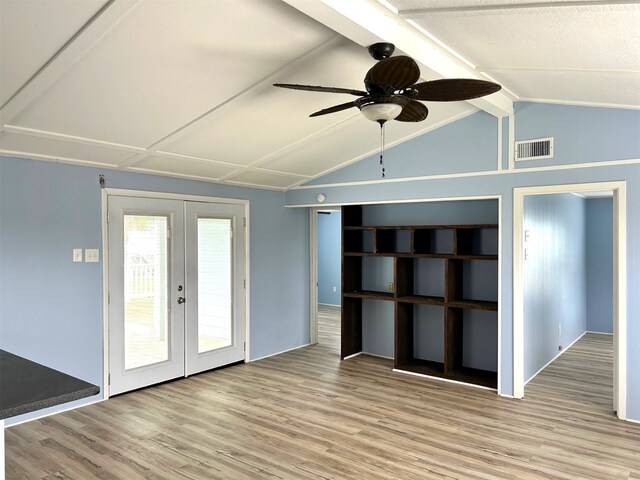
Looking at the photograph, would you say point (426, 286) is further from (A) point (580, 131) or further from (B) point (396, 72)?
(B) point (396, 72)

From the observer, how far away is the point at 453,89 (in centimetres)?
258

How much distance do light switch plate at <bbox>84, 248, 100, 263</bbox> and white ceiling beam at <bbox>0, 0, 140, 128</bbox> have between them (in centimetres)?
146

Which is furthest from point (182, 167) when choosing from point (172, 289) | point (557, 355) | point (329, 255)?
point (329, 255)

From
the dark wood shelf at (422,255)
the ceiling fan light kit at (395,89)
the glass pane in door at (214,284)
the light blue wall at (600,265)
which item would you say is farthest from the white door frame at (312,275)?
the light blue wall at (600,265)

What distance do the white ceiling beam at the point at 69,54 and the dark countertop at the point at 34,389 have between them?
1.68 m

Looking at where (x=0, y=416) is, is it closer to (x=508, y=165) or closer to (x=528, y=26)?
(x=528, y=26)

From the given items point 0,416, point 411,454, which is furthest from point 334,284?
point 0,416

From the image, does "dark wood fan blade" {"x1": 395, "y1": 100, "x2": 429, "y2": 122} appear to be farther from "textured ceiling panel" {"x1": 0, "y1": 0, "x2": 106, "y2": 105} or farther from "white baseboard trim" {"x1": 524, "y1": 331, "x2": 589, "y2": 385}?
"white baseboard trim" {"x1": 524, "y1": 331, "x2": 589, "y2": 385}

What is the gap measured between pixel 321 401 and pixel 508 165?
9.73 ft

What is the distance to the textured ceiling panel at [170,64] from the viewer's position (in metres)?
2.55

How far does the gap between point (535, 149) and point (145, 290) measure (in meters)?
4.15

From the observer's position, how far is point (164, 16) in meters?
2.47

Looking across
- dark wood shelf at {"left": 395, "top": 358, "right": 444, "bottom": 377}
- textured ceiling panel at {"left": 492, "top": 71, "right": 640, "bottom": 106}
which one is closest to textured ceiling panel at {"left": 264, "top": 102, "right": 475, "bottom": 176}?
textured ceiling panel at {"left": 492, "top": 71, "right": 640, "bottom": 106}

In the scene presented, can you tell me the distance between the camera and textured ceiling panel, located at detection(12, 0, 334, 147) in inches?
100
